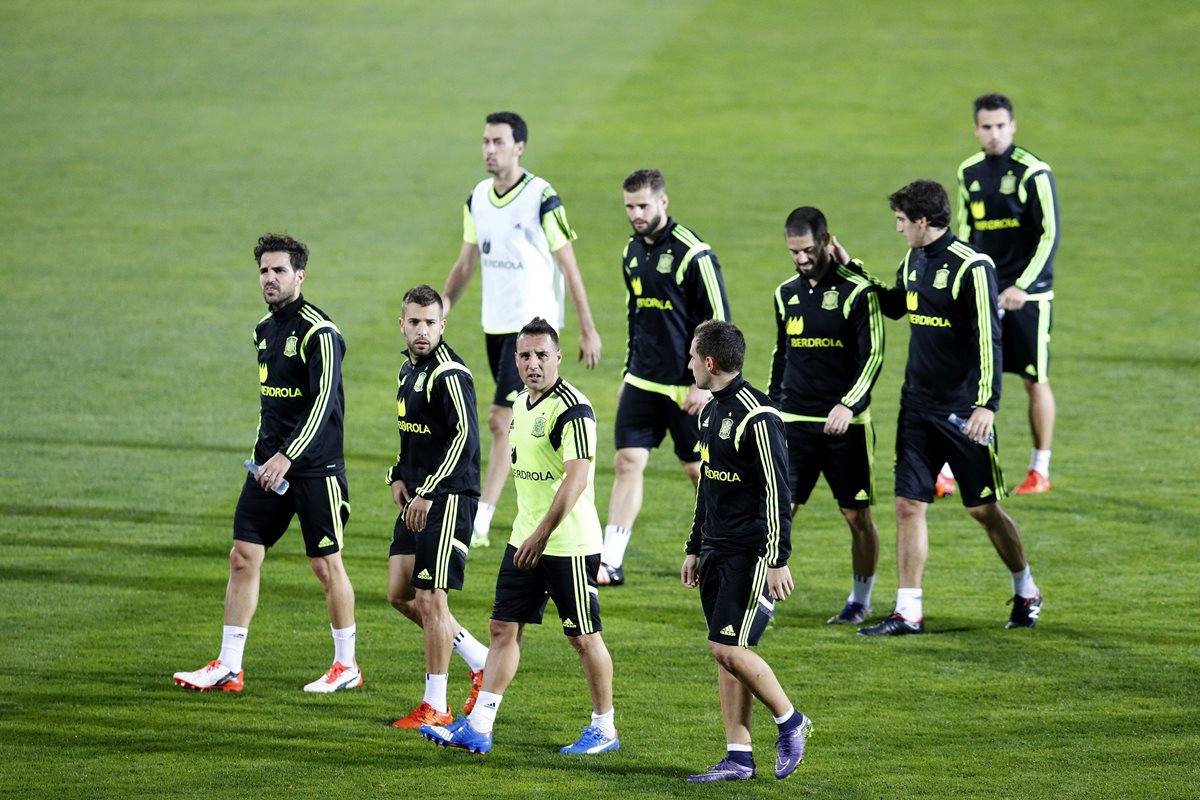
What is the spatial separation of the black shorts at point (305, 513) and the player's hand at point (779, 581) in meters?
2.46

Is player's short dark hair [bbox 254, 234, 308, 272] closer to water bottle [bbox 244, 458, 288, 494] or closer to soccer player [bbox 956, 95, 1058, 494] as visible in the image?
water bottle [bbox 244, 458, 288, 494]

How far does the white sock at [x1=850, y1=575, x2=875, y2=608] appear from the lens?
9695 mm

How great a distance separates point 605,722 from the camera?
25.5 ft

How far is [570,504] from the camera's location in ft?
24.8

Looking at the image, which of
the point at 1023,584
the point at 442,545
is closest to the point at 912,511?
the point at 1023,584

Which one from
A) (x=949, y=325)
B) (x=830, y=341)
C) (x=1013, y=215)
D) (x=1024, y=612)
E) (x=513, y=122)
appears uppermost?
(x=513, y=122)

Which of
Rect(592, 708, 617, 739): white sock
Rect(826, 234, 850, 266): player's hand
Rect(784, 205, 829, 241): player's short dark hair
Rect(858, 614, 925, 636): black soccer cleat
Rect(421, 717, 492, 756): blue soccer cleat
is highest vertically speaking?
Rect(784, 205, 829, 241): player's short dark hair

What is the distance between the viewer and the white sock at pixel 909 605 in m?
9.46

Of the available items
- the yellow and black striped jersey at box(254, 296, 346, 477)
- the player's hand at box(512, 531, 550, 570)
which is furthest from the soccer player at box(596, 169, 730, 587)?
the player's hand at box(512, 531, 550, 570)

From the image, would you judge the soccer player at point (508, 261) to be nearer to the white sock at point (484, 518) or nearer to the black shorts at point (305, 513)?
the white sock at point (484, 518)

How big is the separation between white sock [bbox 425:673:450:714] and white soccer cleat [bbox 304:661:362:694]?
73cm

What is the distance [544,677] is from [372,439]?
5323 mm

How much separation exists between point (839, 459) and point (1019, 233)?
348 cm

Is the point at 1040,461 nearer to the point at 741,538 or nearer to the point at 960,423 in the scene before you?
the point at 960,423
